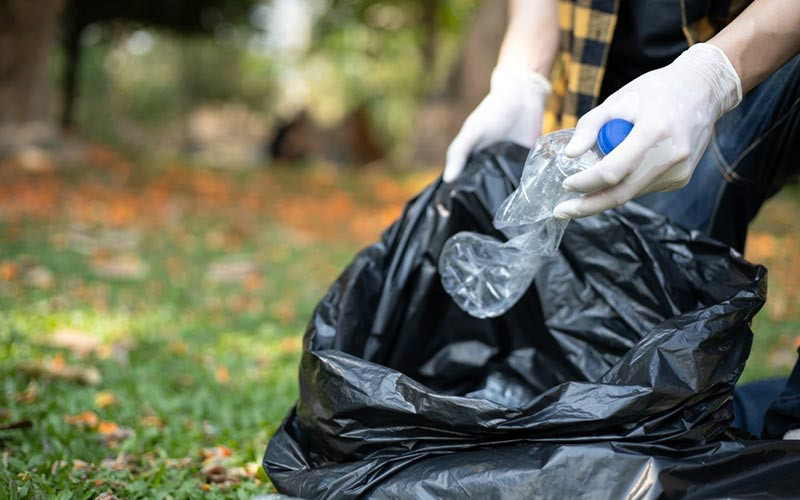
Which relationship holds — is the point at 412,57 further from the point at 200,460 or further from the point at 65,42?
the point at 200,460

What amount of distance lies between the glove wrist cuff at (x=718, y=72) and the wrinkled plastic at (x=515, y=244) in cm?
26

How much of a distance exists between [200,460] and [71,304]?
1809mm

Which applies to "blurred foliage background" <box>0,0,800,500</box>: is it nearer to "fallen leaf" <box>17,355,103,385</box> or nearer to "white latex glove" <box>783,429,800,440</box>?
"fallen leaf" <box>17,355,103,385</box>

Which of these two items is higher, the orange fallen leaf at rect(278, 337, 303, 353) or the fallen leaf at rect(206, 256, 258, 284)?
the orange fallen leaf at rect(278, 337, 303, 353)

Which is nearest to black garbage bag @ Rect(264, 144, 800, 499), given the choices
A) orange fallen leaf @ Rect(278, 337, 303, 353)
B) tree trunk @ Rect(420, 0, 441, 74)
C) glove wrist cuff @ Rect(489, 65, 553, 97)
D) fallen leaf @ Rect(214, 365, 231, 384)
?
glove wrist cuff @ Rect(489, 65, 553, 97)

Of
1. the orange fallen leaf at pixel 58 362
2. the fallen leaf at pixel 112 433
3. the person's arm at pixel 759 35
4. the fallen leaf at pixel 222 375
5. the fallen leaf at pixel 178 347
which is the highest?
the person's arm at pixel 759 35

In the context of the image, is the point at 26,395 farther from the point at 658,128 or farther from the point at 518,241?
the point at 658,128

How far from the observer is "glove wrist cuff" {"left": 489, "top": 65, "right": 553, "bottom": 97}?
1.90m

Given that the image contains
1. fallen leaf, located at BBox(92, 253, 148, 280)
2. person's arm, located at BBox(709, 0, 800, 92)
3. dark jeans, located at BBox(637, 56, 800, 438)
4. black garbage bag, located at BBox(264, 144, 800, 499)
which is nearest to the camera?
black garbage bag, located at BBox(264, 144, 800, 499)

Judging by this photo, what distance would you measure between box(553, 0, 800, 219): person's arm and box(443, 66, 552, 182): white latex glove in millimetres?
526

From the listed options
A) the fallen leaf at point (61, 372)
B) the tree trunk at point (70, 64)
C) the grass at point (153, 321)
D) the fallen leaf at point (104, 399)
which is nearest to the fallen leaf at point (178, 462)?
the grass at point (153, 321)

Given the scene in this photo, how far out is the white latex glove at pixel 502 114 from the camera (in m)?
1.86

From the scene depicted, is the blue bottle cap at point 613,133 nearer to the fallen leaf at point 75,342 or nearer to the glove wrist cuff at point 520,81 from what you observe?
the glove wrist cuff at point 520,81

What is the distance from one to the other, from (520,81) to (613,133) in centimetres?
69
